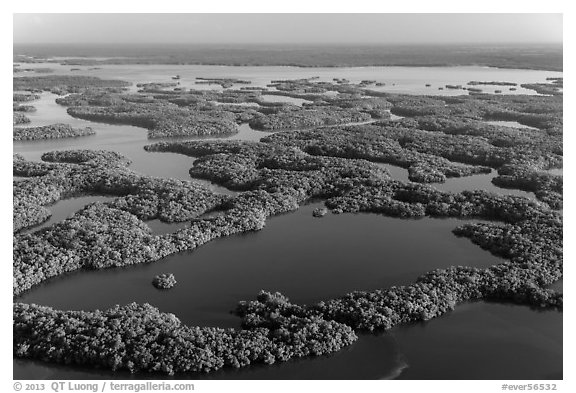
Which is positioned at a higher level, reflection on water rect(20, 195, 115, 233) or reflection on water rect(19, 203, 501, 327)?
reflection on water rect(20, 195, 115, 233)

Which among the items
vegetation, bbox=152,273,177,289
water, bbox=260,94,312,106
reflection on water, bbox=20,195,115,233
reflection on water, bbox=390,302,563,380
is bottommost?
reflection on water, bbox=390,302,563,380

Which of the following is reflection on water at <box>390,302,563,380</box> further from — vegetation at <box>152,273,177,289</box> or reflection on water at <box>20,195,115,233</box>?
reflection on water at <box>20,195,115,233</box>

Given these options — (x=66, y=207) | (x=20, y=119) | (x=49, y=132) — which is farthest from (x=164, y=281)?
(x=20, y=119)

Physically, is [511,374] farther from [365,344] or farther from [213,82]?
[213,82]

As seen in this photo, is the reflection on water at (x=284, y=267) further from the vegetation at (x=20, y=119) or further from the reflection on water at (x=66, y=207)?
the vegetation at (x=20, y=119)

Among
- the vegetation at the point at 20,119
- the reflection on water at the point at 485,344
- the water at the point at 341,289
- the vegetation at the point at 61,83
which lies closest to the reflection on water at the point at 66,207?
the water at the point at 341,289

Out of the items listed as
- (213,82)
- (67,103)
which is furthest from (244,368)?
(213,82)

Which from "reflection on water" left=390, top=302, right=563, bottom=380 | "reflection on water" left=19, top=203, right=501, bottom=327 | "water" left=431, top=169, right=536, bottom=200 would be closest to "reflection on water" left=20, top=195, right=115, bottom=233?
"reflection on water" left=19, top=203, right=501, bottom=327

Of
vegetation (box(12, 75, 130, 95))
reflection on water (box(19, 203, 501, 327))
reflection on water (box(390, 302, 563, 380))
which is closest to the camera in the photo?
reflection on water (box(390, 302, 563, 380))
